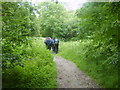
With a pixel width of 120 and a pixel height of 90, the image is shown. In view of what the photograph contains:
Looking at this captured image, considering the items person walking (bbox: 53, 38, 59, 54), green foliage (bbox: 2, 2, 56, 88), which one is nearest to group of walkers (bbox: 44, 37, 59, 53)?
person walking (bbox: 53, 38, 59, 54)

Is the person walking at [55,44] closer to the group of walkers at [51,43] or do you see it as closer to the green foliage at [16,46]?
the group of walkers at [51,43]

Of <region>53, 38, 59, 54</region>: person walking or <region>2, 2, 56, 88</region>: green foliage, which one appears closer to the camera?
<region>2, 2, 56, 88</region>: green foliage

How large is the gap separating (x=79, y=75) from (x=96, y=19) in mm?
3286

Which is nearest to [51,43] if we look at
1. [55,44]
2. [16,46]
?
[55,44]

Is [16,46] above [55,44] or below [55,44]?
above

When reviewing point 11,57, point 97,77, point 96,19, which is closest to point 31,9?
point 11,57

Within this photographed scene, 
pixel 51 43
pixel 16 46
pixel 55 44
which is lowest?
pixel 55 44

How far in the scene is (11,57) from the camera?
4473mm

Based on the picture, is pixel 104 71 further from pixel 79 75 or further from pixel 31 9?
pixel 31 9

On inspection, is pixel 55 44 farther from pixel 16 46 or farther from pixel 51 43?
pixel 16 46

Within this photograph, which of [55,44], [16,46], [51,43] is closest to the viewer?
[16,46]

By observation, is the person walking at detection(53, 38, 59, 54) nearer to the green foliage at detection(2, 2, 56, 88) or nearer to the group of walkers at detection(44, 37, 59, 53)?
the group of walkers at detection(44, 37, 59, 53)

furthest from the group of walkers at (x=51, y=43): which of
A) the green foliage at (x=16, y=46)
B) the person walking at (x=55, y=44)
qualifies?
the green foliage at (x=16, y=46)

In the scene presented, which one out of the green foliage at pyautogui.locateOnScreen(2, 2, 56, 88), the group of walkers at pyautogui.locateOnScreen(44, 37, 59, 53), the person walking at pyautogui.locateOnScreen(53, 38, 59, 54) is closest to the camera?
the green foliage at pyautogui.locateOnScreen(2, 2, 56, 88)
